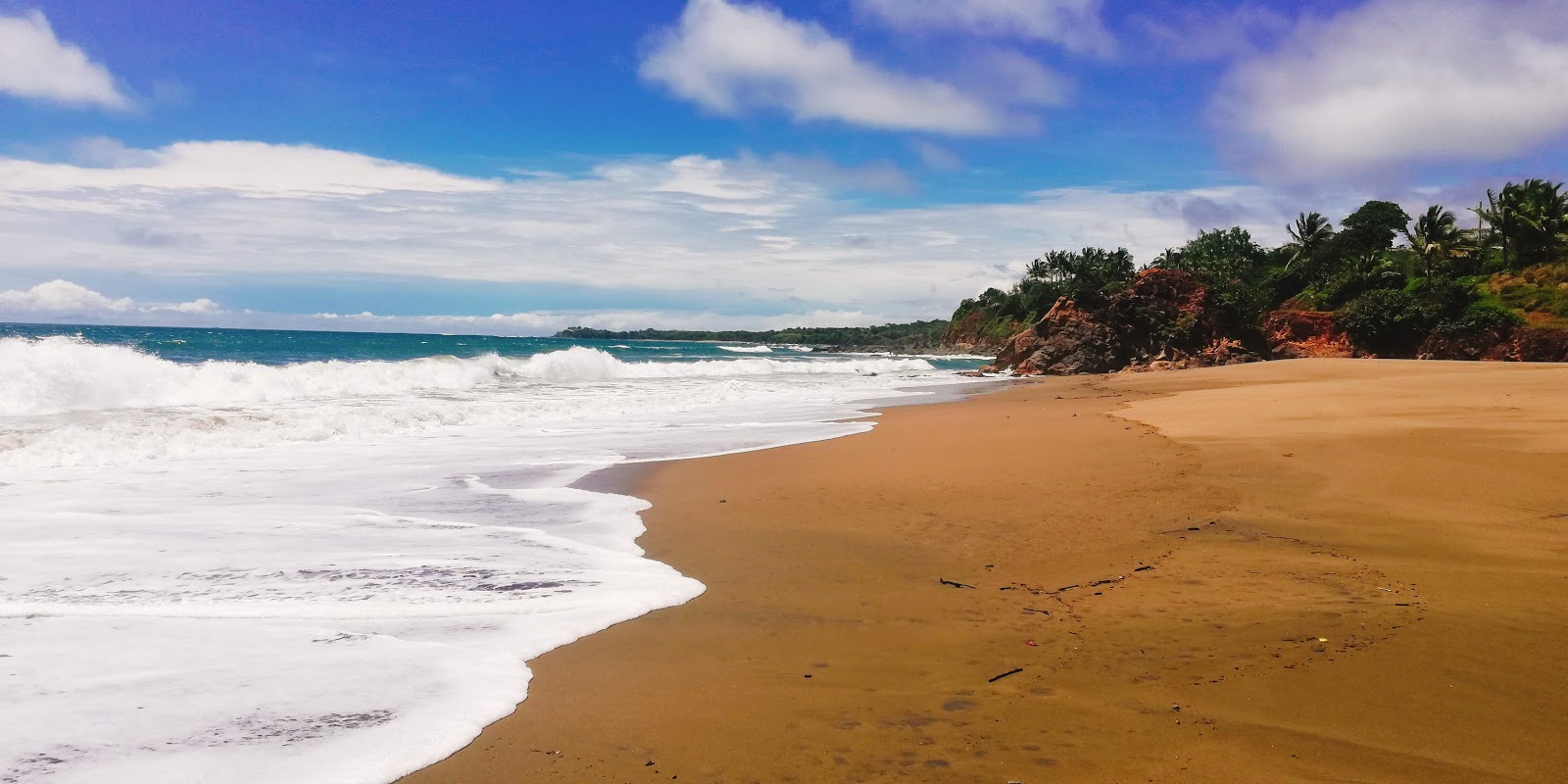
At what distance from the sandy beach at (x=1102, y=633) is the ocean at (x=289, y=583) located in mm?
466

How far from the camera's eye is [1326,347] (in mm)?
40312

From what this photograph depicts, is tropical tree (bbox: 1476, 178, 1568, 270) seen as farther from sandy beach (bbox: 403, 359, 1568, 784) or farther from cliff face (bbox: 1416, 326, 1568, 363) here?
sandy beach (bbox: 403, 359, 1568, 784)

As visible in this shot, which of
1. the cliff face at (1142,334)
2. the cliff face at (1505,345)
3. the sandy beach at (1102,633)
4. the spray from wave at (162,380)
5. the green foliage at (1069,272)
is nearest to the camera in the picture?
the sandy beach at (1102,633)

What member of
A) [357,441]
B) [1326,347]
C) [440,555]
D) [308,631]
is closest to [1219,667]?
[308,631]

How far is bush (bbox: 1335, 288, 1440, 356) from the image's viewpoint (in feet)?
120

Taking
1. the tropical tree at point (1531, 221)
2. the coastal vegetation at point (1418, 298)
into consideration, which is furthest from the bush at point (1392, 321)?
the tropical tree at point (1531, 221)

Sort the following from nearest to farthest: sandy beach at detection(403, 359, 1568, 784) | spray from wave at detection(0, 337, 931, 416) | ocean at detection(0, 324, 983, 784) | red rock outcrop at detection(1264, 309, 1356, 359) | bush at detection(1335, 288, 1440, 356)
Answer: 1. sandy beach at detection(403, 359, 1568, 784)
2. ocean at detection(0, 324, 983, 784)
3. spray from wave at detection(0, 337, 931, 416)
4. bush at detection(1335, 288, 1440, 356)
5. red rock outcrop at detection(1264, 309, 1356, 359)

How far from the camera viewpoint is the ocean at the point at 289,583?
326cm

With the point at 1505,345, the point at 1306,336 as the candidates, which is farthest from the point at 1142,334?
the point at 1505,345

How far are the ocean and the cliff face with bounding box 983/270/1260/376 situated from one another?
27251 mm

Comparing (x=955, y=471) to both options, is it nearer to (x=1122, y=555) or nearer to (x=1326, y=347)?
(x=1122, y=555)

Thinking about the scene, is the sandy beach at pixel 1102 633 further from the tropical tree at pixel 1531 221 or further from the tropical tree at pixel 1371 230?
the tropical tree at pixel 1371 230

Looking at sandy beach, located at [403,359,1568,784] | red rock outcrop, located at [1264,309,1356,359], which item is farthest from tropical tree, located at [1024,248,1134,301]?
sandy beach, located at [403,359,1568,784]

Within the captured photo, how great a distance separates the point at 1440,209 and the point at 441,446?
52853 millimetres
